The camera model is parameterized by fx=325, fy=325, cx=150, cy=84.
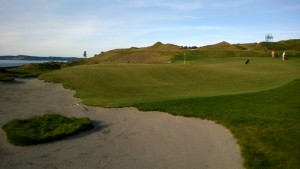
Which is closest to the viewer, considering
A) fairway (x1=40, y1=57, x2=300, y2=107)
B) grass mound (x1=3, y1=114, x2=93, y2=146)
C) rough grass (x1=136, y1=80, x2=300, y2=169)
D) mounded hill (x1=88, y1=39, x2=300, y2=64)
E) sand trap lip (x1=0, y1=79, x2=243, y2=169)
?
rough grass (x1=136, y1=80, x2=300, y2=169)

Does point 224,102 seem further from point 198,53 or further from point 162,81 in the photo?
point 198,53

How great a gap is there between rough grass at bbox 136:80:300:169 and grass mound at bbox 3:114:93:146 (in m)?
5.11

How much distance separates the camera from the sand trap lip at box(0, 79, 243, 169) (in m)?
11.0

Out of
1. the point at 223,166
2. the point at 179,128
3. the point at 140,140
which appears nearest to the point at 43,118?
the point at 140,140

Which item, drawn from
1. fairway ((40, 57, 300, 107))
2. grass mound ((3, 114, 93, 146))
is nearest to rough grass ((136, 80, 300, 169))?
fairway ((40, 57, 300, 107))

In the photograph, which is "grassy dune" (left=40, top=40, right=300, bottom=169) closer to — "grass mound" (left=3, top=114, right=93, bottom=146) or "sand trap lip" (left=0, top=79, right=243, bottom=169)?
"sand trap lip" (left=0, top=79, right=243, bottom=169)

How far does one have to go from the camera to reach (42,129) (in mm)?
14234

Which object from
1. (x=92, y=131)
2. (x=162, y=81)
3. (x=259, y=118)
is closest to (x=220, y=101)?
(x=259, y=118)

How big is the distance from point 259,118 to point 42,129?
387 inches

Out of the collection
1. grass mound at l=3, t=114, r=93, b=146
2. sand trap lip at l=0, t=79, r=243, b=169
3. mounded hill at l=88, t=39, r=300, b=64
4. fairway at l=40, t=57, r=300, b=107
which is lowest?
sand trap lip at l=0, t=79, r=243, b=169

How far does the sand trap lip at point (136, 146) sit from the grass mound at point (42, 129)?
0.38m

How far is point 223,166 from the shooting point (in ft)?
35.1

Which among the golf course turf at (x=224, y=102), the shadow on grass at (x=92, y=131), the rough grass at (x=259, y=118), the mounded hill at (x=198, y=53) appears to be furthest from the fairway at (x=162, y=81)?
the mounded hill at (x=198, y=53)

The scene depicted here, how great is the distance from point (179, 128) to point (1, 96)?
1690cm
